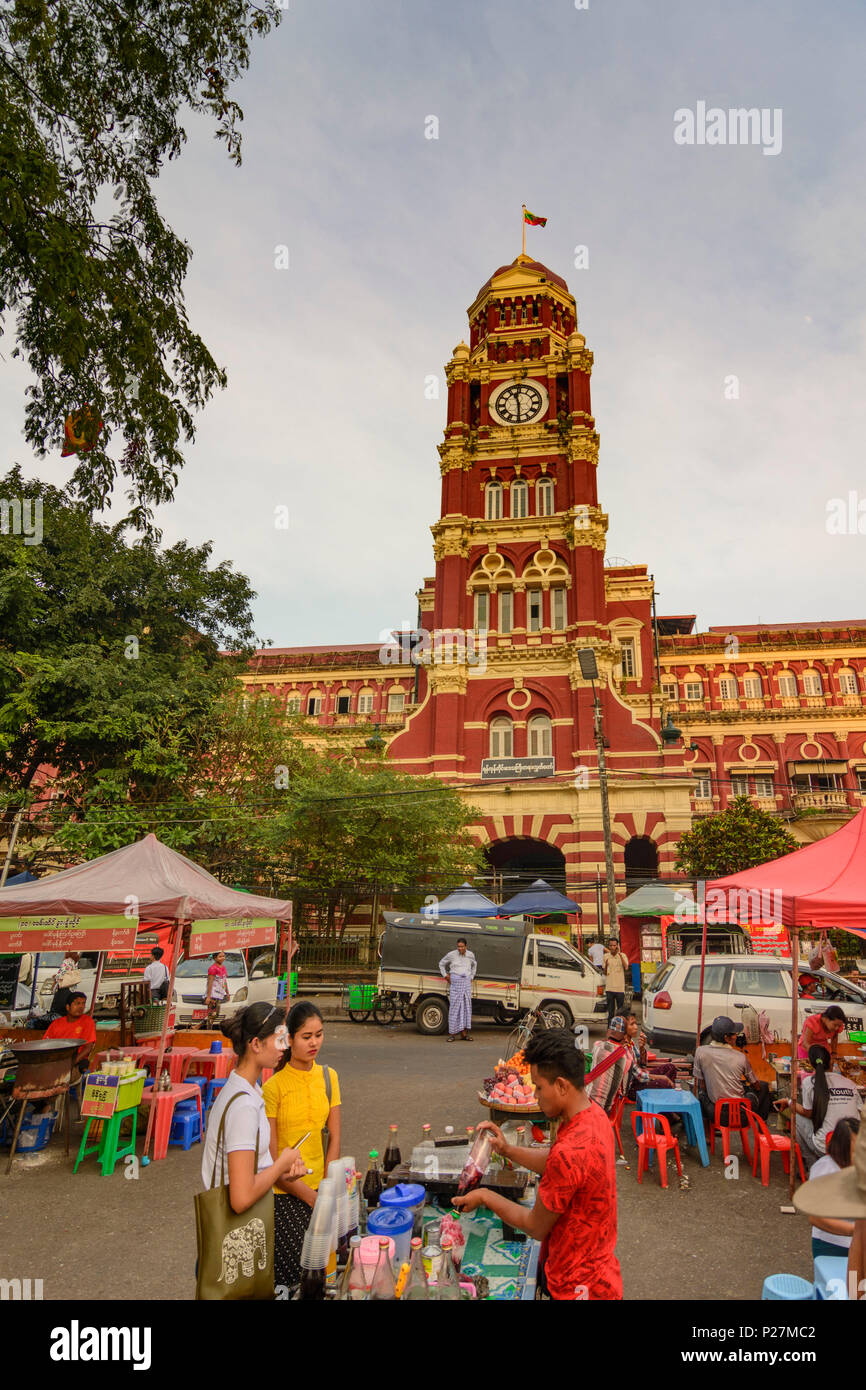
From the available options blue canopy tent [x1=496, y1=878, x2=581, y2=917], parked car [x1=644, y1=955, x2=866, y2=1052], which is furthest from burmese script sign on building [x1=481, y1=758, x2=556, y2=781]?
parked car [x1=644, y1=955, x2=866, y2=1052]

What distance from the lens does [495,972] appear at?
53.6 ft

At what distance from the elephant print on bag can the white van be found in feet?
40.2

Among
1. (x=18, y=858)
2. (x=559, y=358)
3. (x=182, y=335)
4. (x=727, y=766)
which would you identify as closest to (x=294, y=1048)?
(x=182, y=335)

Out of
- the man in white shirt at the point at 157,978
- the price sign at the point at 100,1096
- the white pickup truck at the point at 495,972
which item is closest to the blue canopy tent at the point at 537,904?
the white pickup truck at the point at 495,972

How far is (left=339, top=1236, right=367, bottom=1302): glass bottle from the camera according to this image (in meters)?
3.19

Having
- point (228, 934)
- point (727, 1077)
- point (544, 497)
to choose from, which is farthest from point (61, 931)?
point (544, 497)

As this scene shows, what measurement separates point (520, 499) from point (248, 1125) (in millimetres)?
32785

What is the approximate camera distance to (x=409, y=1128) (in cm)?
845

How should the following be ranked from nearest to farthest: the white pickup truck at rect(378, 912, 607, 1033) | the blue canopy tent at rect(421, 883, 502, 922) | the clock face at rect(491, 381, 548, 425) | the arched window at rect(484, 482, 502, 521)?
the white pickup truck at rect(378, 912, 607, 1033) < the blue canopy tent at rect(421, 883, 502, 922) < the arched window at rect(484, 482, 502, 521) < the clock face at rect(491, 381, 548, 425)

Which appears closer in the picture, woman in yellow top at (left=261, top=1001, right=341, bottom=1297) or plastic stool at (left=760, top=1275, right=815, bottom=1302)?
plastic stool at (left=760, top=1275, right=815, bottom=1302)

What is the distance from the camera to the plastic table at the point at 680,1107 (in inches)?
286

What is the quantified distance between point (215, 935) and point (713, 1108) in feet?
19.7

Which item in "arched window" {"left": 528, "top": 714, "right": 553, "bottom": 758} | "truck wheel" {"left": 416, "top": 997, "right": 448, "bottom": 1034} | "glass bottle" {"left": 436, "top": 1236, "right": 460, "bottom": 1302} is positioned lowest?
"truck wheel" {"left": 416, "top": 997, "right": 448, "bottom": 1034}

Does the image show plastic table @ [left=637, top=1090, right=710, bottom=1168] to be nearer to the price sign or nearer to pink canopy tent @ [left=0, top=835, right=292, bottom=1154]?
pink canopy tent @ [left=0, top=835, right=292, bottom=1154]
